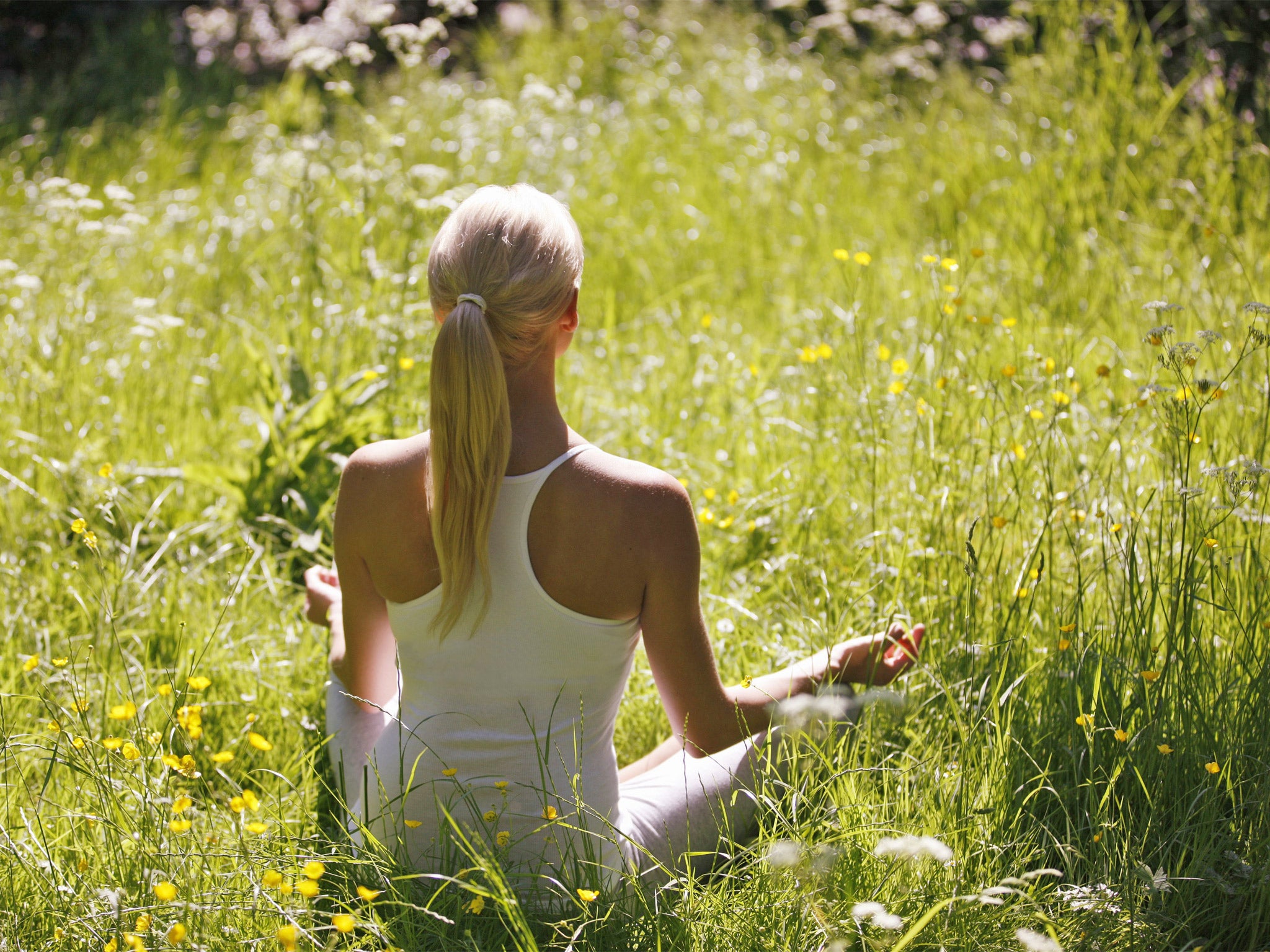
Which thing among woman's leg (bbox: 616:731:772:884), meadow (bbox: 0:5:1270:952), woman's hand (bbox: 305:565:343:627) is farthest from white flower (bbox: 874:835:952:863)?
woman's hand (bbox: 305:565:343:627)

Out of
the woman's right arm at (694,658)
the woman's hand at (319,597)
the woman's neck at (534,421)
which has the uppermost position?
the woman's neck at (534,421)

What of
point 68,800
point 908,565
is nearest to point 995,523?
point 908,565

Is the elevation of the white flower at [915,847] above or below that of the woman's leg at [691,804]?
above

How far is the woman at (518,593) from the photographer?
1512 mm

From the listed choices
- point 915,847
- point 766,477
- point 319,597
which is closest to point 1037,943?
point 915,847

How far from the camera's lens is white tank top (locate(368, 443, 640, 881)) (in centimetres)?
160

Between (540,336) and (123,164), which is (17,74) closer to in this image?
(123,164)

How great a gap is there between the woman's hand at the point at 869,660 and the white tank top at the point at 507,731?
40cm

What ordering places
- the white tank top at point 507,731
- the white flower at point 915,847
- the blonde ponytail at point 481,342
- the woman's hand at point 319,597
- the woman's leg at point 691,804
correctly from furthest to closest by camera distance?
the woman's hand at point 319,597, the woman's leg at point 691,804, the white tank top at point 507,731, the blonde ponytail at point 481,342, the white flower at point 915,847

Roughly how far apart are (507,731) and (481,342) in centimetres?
64

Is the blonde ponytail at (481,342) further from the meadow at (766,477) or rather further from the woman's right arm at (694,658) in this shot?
the meadow at (766,477)

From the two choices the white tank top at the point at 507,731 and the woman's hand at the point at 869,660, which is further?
the woman's hand at the point at 869,660

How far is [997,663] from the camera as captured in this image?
195cm

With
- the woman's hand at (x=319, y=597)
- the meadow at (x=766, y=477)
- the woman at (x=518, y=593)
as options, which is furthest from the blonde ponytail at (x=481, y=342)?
the woman's hand at (x=319, y=597)
